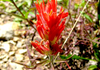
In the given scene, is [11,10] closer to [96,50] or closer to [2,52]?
[2,52]

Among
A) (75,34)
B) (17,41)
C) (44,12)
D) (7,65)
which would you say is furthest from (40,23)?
(17,41)

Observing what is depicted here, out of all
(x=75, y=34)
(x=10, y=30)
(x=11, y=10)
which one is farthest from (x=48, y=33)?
(x=11, y=10)

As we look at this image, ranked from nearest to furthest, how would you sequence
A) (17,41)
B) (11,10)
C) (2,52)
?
(2,52) → (17,41) → (11,10)

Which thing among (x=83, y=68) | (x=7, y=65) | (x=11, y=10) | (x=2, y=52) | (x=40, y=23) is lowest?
(x=83, y=68)

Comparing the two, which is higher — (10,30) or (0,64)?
(10,30)

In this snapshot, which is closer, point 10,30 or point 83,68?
point 83,68

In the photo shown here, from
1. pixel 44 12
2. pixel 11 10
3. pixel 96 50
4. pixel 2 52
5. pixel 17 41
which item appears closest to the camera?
pixel 44 12

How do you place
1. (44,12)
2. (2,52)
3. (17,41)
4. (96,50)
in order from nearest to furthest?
1. (44,12)
2. (96,50)
3. (2,52)
4. (17,41)

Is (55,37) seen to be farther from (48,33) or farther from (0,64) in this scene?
(0,64)

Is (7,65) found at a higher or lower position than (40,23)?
lower
